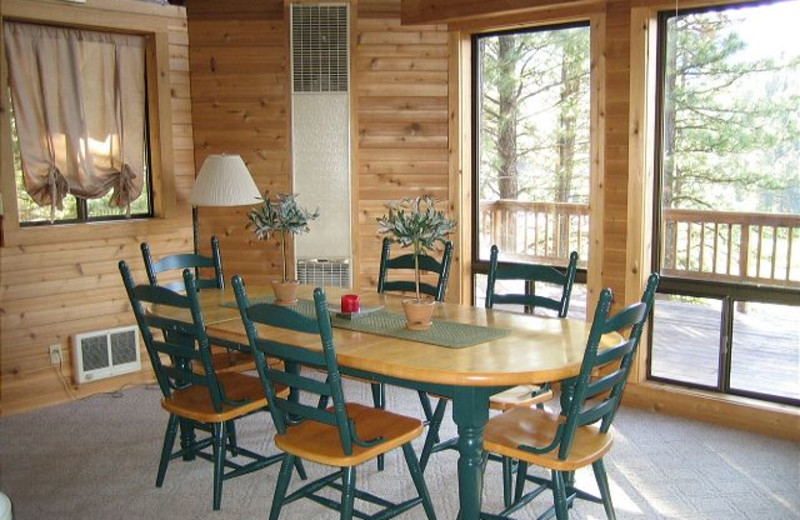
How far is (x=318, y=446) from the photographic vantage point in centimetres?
273

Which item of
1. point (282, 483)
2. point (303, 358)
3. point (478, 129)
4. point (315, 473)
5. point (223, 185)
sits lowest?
point (315, 473)

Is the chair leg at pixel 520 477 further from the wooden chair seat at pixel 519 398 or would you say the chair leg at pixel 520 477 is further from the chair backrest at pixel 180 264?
the chair backrest at pixel 180 264

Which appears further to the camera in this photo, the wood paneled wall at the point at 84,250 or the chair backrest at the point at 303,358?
the wood paneled wall at the point at 84,250

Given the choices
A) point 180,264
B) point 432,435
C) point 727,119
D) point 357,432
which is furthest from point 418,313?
point 727,119

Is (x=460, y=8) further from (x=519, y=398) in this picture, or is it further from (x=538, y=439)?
(x=538, y=439)

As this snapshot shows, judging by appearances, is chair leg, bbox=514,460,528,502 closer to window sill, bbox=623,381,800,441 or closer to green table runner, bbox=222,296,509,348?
green table runner, bbox=222,296,509,348

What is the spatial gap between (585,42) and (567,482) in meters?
2.55

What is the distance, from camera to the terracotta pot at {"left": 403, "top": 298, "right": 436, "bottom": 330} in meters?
→ 3.00

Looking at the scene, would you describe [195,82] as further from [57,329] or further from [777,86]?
[777,86]

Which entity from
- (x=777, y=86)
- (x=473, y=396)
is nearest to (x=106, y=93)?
(x=473, y=396)

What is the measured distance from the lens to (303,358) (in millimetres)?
2650

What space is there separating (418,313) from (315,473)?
1.08 m

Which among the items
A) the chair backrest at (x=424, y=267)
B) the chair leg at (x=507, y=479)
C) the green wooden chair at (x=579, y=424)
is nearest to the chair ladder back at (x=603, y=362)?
the green wooden chair at (x=579, y=424)

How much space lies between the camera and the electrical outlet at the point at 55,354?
183 inches
